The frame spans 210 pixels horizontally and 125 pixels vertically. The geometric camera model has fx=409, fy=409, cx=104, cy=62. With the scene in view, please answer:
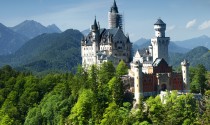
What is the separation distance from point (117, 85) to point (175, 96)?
39.1 ft

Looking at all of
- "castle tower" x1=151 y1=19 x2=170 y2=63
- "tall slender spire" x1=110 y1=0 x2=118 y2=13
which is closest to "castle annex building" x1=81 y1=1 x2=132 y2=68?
"tall slender spire" x1=110 y1=0 x2=118 y2=13

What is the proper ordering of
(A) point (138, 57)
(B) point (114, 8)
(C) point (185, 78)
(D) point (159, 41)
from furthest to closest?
1. (B) point (114, 8)
2. (A) point (138, 57)
3. (D) point (159, 41)
4. (C) point (185, 78)

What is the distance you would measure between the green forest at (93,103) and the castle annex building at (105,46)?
1222cm

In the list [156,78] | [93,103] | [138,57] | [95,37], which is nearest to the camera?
[93,103]

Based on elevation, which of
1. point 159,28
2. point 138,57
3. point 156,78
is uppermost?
point 159,28

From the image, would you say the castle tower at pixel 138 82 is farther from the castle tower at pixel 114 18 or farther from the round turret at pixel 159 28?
the castle tower at pixel 114 18

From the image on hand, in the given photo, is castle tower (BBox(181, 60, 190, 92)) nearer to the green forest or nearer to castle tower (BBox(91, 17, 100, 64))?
the green forest

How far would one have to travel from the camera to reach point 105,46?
112250mm

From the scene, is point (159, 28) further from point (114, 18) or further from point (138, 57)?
point (114, 18)

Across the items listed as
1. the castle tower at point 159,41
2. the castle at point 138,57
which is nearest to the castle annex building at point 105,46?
the castle at point 138,57

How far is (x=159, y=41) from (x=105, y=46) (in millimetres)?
18231

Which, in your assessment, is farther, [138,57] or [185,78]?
[138,57]

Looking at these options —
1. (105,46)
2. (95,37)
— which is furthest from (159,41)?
(95,37)

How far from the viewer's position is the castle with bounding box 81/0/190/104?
8144 centimetres
